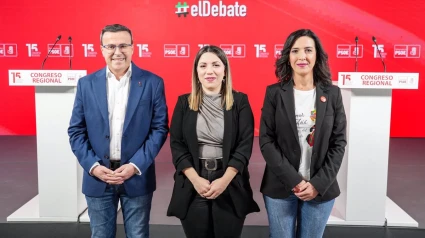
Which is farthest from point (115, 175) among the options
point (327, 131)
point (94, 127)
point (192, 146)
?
point (327, 131)

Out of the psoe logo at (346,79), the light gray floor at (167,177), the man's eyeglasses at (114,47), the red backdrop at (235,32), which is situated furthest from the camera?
the red backdrop at (235,32)

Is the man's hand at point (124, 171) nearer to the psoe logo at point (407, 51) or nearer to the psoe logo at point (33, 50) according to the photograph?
the psoe logo at point (33, 50)

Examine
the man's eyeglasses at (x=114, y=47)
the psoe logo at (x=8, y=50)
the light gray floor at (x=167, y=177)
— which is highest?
the psoe logo at (x=8, y=50)

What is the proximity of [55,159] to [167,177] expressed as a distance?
5.41 feet

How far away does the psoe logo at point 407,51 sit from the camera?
6.57 meters

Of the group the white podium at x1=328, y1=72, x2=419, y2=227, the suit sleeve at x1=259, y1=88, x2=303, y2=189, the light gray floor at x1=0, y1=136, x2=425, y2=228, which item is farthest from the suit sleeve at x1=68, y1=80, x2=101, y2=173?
the white podium at x1=328, y1=72, x2=419, y2=227

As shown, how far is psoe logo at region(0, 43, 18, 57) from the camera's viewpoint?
264 inches

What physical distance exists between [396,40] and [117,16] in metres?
4.28

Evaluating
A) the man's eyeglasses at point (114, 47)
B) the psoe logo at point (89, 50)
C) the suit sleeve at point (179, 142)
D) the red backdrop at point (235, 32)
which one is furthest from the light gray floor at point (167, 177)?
the man's eyeglasses at point (114, 47)

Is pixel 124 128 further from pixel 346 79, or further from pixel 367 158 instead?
pixel 367 158

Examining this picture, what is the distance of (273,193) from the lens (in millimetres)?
2098

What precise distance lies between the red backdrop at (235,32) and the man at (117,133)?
14.9ft

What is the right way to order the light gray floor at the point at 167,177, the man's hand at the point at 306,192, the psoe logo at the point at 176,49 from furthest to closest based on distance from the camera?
the psoe logo at the point at 176,49
the light gray floor at the point at 167,177
the man's hand at the point at 306,192

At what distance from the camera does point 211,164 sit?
2057mm
